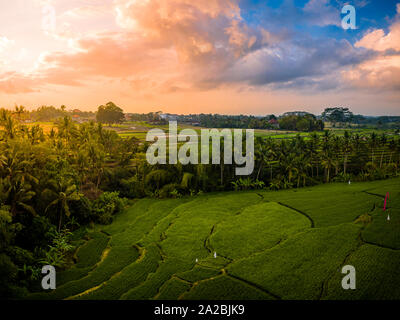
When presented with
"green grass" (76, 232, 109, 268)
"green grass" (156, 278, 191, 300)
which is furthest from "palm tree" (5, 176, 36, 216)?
"green grass" (156, 278, 191, 300)

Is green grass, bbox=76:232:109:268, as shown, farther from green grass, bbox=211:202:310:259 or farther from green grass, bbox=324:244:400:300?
green grass, bbox=324:244:400:300

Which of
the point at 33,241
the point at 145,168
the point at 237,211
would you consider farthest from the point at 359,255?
the point at 145,168

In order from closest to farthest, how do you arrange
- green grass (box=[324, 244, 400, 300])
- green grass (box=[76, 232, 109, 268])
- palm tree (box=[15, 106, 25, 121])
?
green grass (box=[324, 244, 400, 300]) → green grass (box=[76, 232, 109, 268]) → palm tree (box=[15, 106, 25, 121])

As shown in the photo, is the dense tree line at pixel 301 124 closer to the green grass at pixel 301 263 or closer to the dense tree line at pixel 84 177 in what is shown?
the dense tree line at pixel 84 177

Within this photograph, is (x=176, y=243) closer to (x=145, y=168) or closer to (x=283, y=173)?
(x=145, y=168)

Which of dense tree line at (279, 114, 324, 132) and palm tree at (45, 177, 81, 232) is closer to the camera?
palm tree at (45, 177, 81, 232)

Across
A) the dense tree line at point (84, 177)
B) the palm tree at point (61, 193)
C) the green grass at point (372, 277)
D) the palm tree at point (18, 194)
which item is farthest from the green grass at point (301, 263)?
the palm tree at point (18, 194)

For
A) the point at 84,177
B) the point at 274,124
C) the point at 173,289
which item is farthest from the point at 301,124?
the point at 173,289
